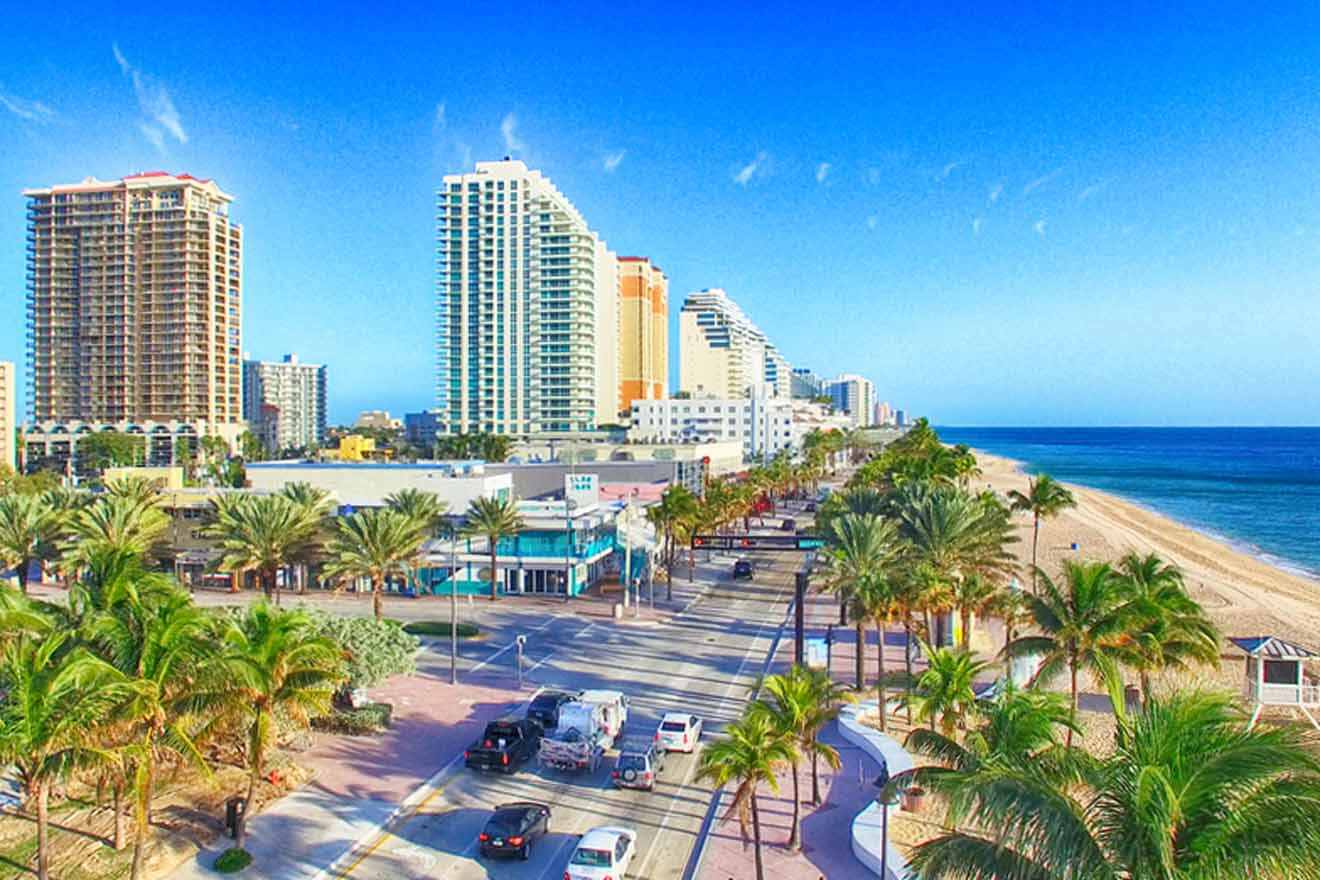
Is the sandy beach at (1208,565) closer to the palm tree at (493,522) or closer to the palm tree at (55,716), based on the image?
the palm tree at (493,522)

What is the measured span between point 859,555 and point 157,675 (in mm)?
22238

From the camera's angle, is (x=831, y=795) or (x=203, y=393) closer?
(x=831, y=795)

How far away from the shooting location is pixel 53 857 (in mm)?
18922

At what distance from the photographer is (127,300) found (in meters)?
159

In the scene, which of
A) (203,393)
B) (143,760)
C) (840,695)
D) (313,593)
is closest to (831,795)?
(840,695)

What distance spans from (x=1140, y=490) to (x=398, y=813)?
5796 inches

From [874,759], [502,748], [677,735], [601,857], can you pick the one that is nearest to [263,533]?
[502,748]

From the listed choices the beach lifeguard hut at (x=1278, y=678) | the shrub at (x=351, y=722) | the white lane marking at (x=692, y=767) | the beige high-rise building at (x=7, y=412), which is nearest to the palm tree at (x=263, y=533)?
the shrub at (x=351, y=722)

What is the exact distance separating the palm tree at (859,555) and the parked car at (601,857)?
46.8 feet

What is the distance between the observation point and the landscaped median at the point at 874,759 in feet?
61.4

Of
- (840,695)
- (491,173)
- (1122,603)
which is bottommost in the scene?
(840,695)

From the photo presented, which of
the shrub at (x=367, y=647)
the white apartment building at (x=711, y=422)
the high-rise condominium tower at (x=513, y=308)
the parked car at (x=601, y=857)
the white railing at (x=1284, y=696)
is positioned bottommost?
the parked car at (x=601, y=857)

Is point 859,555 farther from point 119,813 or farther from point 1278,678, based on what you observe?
point 119,813

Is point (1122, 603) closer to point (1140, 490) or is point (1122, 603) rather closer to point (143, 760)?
point (143, 760)
